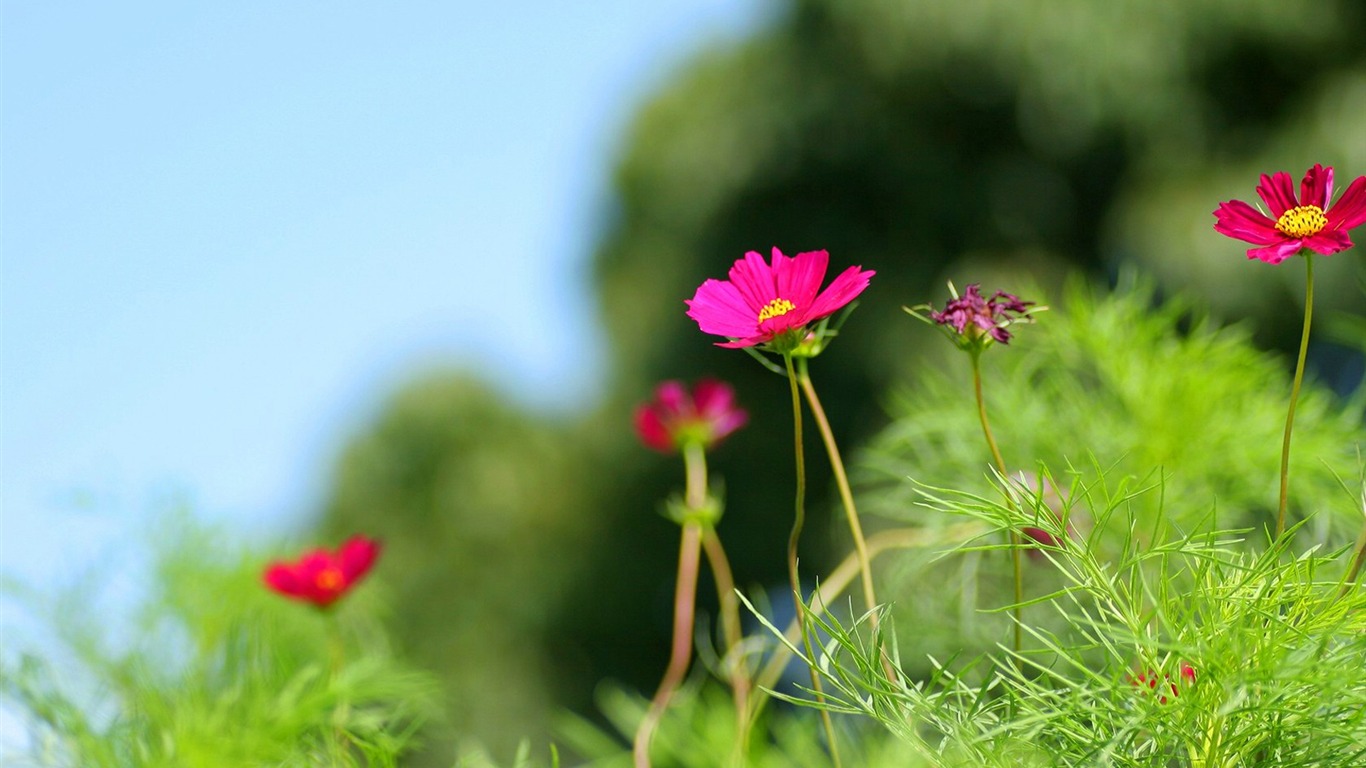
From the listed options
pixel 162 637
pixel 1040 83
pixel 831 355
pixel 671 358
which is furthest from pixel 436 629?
pixel 162 637

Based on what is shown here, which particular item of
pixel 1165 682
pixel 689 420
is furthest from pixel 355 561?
pixel 1165 682

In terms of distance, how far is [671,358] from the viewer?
318 cm

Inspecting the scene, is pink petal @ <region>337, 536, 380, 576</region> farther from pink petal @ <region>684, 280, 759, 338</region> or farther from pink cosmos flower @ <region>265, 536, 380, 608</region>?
pink petal @ <region>684, 280, 759, 338</region>

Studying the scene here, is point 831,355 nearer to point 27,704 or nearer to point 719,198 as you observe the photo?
point 719,198

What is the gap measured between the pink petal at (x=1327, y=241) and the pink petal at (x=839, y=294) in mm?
81

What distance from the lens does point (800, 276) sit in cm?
23

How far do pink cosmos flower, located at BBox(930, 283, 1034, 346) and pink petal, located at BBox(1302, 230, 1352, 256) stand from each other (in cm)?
5

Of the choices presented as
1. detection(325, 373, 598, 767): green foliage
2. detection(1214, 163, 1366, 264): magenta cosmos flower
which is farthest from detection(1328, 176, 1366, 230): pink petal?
detection(325, 373, 598, 767): green foliage

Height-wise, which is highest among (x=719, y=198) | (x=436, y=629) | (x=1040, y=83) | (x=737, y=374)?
(x=1040, y=83)

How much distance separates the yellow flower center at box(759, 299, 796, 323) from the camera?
0.23 metres

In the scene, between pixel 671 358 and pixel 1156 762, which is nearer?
pixel 1156 762

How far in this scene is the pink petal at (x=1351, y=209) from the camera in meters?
0.21

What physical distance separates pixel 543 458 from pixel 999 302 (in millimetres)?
3829

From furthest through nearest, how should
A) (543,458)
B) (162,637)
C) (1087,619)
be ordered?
(543,458)
(162,637)
(1087,619)
